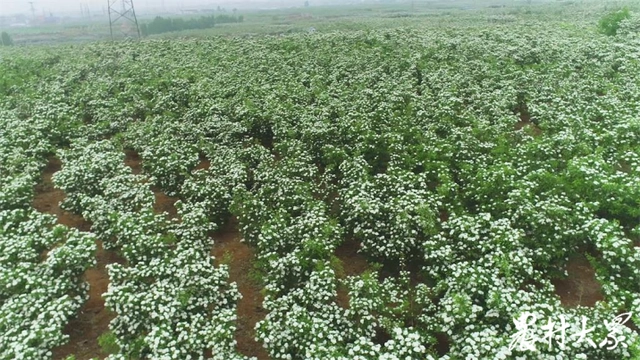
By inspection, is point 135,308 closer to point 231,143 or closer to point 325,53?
point 231,143

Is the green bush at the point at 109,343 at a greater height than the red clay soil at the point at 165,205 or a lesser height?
lesser

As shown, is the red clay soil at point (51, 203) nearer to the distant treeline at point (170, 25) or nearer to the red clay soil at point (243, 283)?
the red clay soil at point (243, 283)

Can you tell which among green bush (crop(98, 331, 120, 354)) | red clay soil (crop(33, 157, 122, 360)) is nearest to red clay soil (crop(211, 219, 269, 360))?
green bush (crop(98, 331, 120, 354))

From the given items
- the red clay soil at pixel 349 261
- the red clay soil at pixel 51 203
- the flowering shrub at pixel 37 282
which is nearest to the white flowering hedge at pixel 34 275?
the flowering shrub at pixel 37 282

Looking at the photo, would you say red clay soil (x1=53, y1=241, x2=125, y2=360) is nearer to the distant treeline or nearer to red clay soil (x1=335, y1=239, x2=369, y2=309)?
red clay soil (x1=335, y1=239, x2=369, y2=309)

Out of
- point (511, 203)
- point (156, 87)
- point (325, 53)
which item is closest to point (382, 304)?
point (511, 203)

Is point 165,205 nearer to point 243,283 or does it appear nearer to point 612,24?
point 243,283

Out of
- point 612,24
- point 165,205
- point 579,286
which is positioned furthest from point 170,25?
point 579,286
